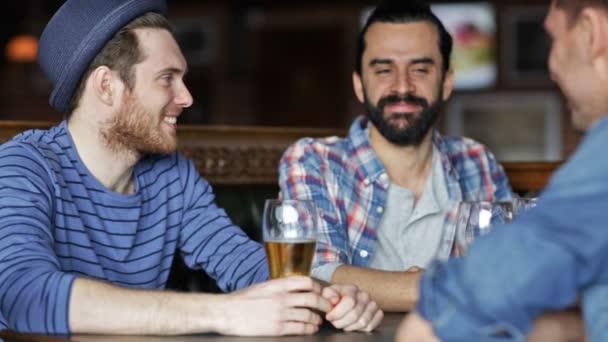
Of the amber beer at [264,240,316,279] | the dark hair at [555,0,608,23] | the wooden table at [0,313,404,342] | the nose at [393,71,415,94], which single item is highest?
the dark hair at [555,0,608,23]

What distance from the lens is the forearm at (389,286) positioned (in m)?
2.02

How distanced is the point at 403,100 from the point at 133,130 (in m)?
0.89

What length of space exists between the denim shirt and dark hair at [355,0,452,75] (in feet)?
5.82

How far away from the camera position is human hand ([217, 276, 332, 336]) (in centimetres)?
159

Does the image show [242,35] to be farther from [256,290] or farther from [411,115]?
[256,290]

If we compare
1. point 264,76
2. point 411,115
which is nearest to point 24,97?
point 264,76

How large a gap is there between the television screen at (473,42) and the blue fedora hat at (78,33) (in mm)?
6753

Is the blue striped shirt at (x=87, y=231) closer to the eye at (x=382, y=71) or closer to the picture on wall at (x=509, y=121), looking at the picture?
the eye at (x=382, y=71)

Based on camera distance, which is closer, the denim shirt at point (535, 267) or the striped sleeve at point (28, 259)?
the denim shirt at point (535, 267)

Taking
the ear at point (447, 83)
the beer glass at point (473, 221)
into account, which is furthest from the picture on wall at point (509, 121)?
the beer glass at point (473, 221)

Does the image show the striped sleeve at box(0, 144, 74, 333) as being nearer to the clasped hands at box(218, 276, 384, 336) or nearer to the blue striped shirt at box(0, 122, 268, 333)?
the blue striped shirt at box(0, 122, 268, 333)

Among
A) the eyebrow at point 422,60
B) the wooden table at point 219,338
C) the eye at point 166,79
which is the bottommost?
the wooden table at point 219,338

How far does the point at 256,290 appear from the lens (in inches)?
64.2

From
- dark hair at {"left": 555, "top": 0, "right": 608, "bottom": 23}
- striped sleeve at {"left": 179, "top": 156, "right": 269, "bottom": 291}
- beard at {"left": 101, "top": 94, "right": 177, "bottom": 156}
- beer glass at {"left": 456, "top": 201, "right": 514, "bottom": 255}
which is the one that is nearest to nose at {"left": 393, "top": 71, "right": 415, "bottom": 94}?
striped sleeve at {"left": 179, "top": 156, "right": 269, "bottom": 291}
